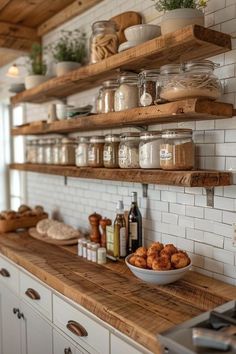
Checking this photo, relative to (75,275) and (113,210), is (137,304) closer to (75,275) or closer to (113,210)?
(75,275)

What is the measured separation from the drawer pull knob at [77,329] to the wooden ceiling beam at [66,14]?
1967 millimetres

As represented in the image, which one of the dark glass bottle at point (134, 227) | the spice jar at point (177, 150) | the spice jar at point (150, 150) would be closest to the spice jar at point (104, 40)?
the spice jar at point (150, 150)

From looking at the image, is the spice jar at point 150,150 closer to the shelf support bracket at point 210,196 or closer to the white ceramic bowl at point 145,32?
the shelf support bracket at point 210,196

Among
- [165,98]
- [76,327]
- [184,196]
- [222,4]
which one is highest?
[222,4]

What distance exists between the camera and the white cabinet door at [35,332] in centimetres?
180

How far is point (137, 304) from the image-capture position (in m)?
1.41

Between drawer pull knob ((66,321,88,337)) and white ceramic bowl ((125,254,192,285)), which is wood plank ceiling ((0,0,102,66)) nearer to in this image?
white ceramic bowl ((125,254,192,285))

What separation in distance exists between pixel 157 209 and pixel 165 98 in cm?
67

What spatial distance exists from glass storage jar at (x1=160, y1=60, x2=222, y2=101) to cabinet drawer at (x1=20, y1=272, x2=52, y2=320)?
1.12m

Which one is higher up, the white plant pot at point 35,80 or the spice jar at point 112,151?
the white plant pot at point 35,80

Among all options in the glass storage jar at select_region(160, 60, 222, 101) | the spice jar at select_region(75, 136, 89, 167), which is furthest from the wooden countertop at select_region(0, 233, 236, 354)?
the glass storage jar at select_region(160, 60, 222, 101)

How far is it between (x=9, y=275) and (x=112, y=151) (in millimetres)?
1046

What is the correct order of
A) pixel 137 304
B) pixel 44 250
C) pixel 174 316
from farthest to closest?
pixel 44 250
pixel 137 304
pixel 174 316

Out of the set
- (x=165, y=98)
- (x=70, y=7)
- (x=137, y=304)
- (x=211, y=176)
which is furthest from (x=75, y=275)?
(x=70, y=7)
